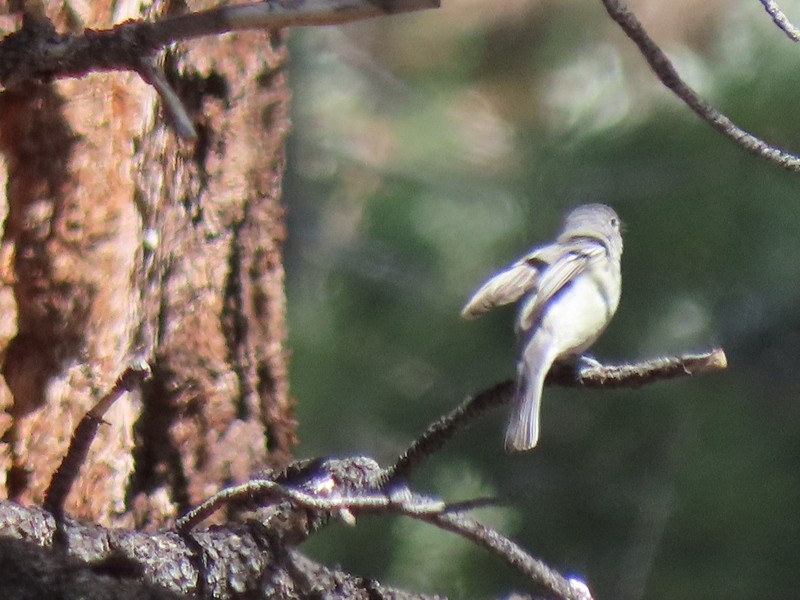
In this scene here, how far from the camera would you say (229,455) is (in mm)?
1540

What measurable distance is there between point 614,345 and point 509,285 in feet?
3.79

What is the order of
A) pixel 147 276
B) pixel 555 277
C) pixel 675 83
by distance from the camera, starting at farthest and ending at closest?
pixel 555 277 < pixel 147 276 < pixel 675 83

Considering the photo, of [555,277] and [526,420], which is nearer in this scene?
[526,420]

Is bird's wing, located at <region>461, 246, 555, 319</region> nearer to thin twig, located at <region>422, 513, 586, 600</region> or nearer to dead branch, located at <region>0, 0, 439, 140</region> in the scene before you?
thin twig, located at <region>422, 513, 586, 600</region>

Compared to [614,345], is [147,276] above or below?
below

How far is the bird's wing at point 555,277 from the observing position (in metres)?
1.93

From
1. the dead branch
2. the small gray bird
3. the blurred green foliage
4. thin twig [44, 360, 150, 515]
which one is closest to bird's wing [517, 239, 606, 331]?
the small gray bird

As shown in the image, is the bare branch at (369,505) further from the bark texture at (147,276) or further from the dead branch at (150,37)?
the dead branch at (150,37)

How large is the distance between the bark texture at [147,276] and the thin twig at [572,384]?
0.37 m

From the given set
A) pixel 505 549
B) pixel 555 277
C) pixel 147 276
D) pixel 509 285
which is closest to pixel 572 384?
pixel 505 549

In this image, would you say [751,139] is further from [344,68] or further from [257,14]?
[344,68]

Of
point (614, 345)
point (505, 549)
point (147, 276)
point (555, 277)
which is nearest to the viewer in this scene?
point (505, 549)

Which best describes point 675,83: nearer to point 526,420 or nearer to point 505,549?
point 505,549

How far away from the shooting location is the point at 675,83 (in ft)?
3.33
